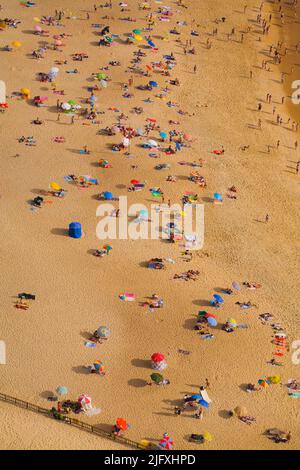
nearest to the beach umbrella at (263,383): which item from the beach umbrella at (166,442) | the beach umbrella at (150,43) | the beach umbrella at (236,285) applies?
the beach umbrella at (166,442)

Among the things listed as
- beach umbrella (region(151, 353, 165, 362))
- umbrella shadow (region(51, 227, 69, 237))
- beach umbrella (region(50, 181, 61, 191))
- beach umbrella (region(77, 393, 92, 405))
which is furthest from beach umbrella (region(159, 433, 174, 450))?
beach umbrella (region(50, 181, 61, 191))

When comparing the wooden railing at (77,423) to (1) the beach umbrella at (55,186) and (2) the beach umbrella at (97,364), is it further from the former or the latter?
(1) the beach umbrella at (55,186)

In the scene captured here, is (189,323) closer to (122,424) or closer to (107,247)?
(107,247)

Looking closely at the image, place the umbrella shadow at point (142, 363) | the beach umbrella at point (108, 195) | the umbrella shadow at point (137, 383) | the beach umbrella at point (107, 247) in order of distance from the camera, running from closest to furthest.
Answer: the umbrella shadow at point (137, 383) < the umbrella shadow at point (142, 363) < the beach umbrella at point (107, 247) < the beach umbrella at point (108, 195)

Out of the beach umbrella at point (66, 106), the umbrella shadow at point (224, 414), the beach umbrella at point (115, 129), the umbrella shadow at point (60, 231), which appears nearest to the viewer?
the umbrella shadow at point (224, 414)

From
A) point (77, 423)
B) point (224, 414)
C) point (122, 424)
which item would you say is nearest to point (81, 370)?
point (77, 423)

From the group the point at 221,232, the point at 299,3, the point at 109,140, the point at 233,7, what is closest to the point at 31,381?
the point at 221,232

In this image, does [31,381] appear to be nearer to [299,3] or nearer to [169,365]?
[169,365]
